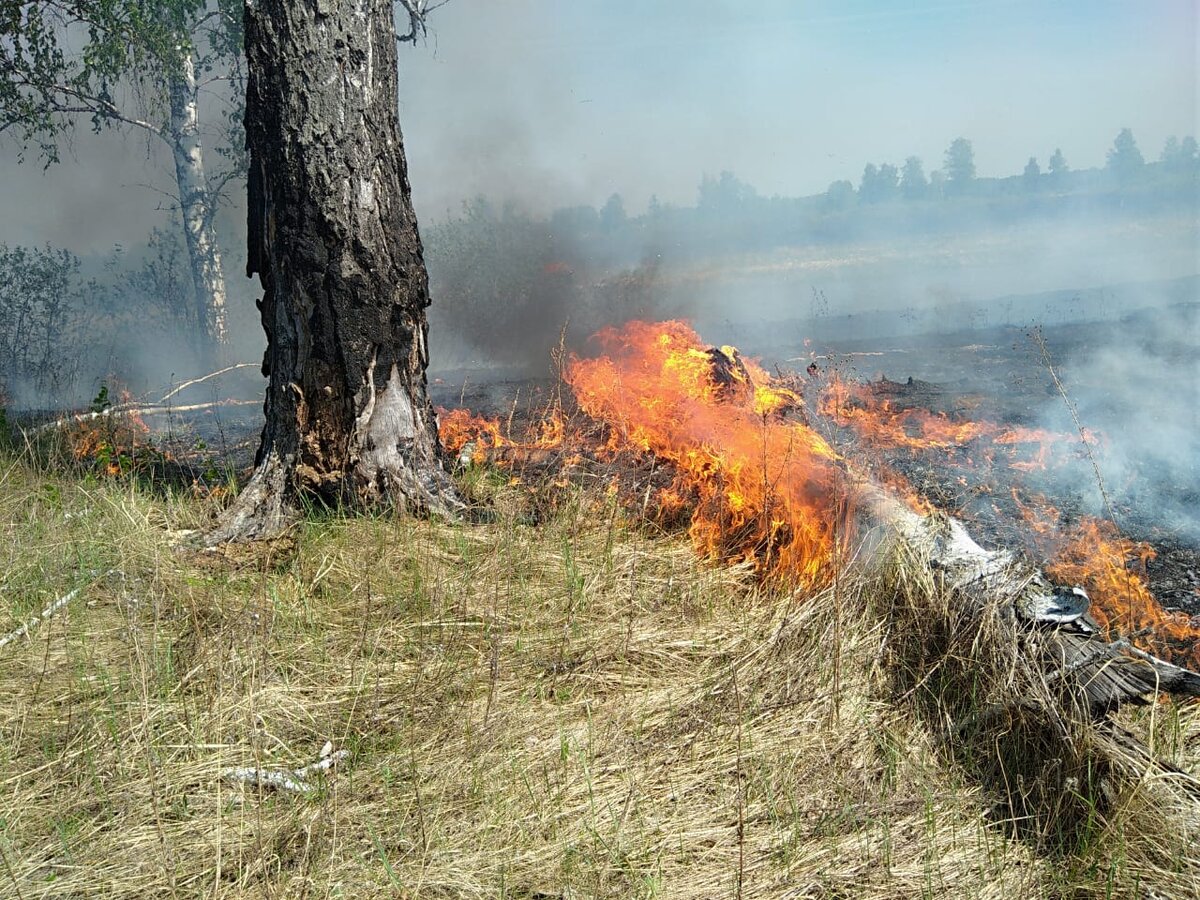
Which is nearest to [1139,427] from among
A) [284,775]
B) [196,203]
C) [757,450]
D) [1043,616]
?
[757,450]

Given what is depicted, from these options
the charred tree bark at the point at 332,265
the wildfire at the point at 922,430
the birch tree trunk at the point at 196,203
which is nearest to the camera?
the charred tree bark at the point at 332,265

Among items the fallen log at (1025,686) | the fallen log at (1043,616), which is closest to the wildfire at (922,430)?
the fallen log at (1043,616)

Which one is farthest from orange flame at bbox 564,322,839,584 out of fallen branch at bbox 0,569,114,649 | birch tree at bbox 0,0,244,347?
birch tree at bbox 0,0,244,347

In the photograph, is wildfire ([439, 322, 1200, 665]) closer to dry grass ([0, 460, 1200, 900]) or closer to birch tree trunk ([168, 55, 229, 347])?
dry grass ([0, 460, 1200, 900])

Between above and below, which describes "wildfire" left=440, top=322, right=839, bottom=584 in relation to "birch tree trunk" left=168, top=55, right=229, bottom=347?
below

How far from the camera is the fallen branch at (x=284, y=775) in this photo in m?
2.58

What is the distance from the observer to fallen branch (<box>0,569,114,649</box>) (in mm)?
3291

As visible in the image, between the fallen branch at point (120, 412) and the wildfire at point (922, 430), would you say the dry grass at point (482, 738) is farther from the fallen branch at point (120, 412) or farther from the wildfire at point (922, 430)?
the wildfire at point (922, 430)

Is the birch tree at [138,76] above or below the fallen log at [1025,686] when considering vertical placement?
above

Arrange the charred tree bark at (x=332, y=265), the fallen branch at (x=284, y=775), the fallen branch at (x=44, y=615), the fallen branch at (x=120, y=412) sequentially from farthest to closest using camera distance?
the fallen branch at (x=120, y=412) → the charred tree bark at (x=332, y=265) → the fallen branch at (x=44, y=615) → the fallen branch at (x=284, y=775)

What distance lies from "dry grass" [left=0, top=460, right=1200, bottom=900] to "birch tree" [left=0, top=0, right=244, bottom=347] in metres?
9.15

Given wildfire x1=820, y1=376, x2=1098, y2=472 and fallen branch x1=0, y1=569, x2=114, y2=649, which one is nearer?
fallen branch x1=0, y1=569, x2=114, y2=649

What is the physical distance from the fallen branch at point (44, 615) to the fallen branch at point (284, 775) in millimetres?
1240

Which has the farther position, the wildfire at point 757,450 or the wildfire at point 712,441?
the wildfire at point 712,441
